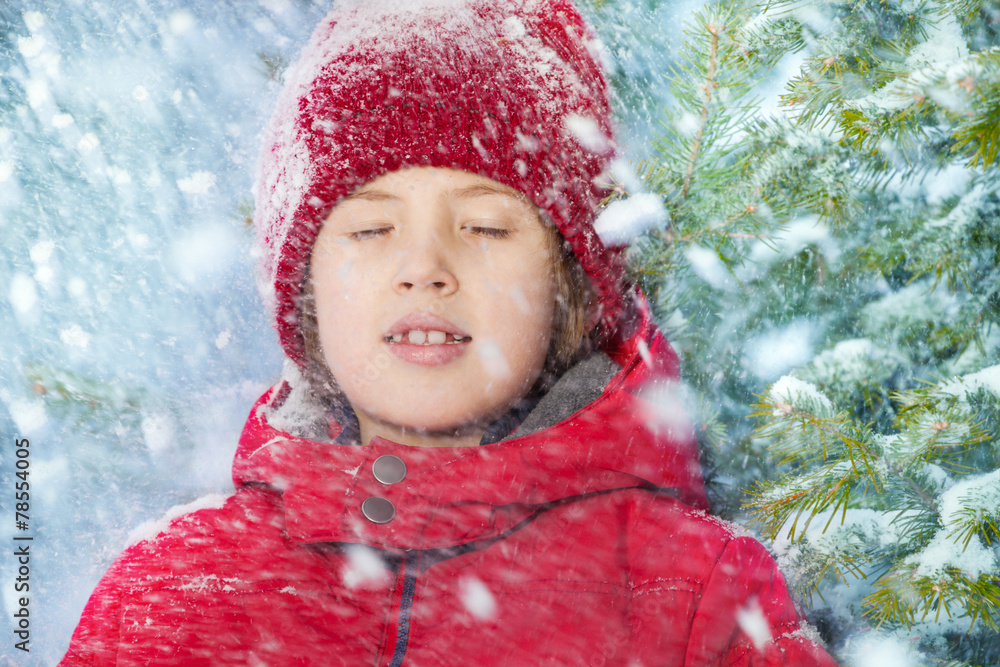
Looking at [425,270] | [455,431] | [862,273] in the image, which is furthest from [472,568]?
[862,273]

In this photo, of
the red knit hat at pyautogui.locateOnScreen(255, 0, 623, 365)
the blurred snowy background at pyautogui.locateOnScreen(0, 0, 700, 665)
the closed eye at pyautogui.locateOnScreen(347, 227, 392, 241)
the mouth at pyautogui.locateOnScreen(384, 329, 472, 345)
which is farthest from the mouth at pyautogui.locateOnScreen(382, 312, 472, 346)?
the blurred snowy background at pyautogui.locateOnScreen(0, 0, 700, 665)

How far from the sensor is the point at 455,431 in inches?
53.0

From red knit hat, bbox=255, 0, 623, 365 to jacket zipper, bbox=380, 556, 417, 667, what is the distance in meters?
0.65

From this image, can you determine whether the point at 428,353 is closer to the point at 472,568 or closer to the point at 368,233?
the point at 368,233

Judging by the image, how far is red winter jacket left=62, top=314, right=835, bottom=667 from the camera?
1.06m

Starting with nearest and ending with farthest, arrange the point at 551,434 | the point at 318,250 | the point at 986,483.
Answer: the point at 986,483 < the point at 551,434 < the point at 318,250

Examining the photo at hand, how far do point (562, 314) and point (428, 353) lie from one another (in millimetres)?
355

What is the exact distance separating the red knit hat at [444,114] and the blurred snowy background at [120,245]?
0.15m

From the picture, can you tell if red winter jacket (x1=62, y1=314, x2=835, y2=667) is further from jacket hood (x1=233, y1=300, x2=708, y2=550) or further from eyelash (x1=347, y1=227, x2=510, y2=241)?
eyelash (x1=347, y1=227, x2=510, y2=241)

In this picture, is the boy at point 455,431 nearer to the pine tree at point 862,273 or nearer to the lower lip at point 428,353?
the lower lip at point 428,353

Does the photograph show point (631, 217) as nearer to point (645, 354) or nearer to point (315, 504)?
point (645, 354)

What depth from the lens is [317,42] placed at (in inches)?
55.4

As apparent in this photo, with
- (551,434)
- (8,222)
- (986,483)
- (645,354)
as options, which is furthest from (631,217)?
(8,222)

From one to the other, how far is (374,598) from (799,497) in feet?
2.27
